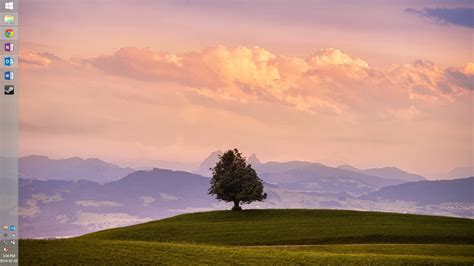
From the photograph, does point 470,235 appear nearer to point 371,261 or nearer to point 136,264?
point 371,261

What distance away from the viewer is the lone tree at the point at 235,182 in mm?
94812

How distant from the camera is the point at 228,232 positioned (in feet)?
245

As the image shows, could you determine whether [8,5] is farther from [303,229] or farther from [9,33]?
[303,229]

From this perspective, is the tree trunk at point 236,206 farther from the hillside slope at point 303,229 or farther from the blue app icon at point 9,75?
the blue app icon at point 9,75

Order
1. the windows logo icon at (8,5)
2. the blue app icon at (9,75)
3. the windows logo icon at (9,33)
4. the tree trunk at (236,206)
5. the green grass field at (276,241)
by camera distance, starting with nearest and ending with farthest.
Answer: the blue app icon at (9,75) → the windows logo icon at (9,33) → the windows logo icon at (8,5) → the green grass field at (276,241) → the tree trunk at (236,206)

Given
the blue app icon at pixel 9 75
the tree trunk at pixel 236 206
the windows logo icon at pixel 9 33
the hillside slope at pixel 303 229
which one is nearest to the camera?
the blue app icon at pixel 9 75

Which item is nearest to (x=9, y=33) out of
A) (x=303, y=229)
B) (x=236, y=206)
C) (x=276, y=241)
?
(x=276, y=241)

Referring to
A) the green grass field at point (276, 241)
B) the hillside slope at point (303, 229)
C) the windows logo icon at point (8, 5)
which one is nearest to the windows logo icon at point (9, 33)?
the windows logo icon at point (8, 5)

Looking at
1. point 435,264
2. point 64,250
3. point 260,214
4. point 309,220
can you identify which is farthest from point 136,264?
point 260,214

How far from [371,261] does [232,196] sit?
157 ft

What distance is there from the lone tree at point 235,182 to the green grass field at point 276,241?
2.67 meters

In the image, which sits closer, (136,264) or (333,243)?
(136,264)

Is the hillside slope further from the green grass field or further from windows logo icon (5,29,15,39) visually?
windows logo icon (5,29,15,39)

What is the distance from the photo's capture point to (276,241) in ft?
227
